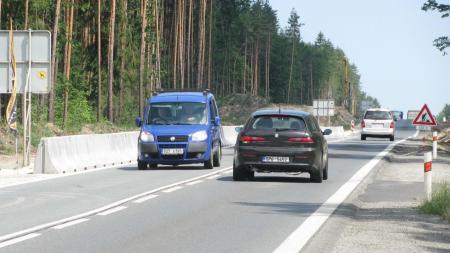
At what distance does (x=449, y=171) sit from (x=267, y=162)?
24.3 ft

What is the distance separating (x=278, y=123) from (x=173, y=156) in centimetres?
476

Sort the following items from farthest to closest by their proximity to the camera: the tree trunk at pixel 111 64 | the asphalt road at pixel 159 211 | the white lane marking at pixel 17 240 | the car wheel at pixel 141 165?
1. the tree trunk at pixel 111 64
2. the car wheel at pixel 141 165
3. the asphalt road at pixel 159 211
4. the white lane marking at pixel 17 240

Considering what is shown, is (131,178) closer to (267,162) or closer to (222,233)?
(267,162)

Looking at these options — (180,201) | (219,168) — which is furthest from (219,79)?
(180,201)

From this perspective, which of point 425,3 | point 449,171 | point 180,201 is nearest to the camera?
point 180,201

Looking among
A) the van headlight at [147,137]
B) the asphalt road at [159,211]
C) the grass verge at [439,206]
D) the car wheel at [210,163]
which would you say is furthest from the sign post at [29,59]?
the grass verge at [439,206]

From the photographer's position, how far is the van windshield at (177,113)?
26016mm

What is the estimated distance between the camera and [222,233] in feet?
38.3

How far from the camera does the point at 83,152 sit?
25906 millimetres

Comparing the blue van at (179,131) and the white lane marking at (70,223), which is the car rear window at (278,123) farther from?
the white lane marking at (70,223)

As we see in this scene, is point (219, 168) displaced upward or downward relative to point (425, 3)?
downward

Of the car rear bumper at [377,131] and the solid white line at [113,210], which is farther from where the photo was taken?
the car rear bumper at [377,131]

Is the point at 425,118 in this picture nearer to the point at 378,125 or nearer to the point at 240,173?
the point at 240,173

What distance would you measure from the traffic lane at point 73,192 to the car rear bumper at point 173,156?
1.13 ft
